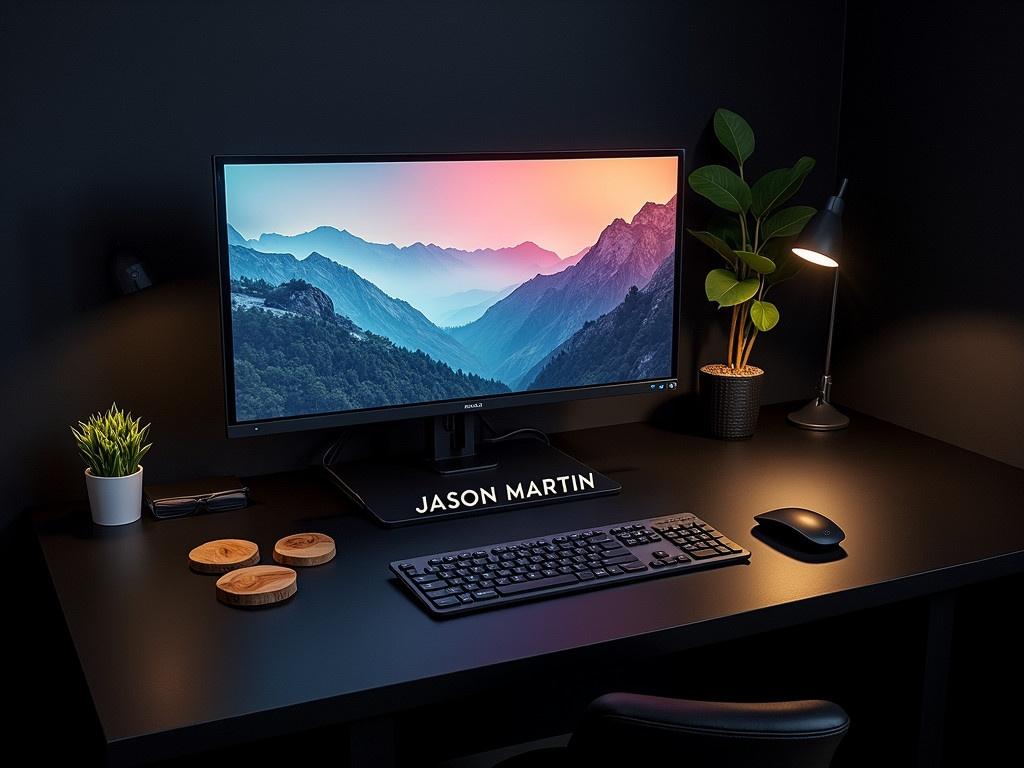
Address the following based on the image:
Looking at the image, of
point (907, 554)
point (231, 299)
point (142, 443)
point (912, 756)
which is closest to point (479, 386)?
point (231, 299)

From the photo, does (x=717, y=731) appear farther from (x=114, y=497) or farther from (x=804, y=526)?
(x=114, y=497)

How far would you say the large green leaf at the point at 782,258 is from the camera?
2262mm

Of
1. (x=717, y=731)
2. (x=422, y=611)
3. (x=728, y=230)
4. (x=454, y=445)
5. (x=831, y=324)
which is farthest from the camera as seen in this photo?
(x=831, y=324)

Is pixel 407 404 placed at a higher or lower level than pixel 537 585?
higher

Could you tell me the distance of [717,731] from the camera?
1.13 meters

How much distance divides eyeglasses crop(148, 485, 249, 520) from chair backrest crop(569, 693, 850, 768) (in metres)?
0.91

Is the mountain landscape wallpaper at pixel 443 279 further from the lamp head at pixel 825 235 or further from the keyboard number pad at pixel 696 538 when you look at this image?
the keyboard number pad at pixel 696 538

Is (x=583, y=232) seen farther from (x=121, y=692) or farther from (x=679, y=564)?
(x=121, y=692)

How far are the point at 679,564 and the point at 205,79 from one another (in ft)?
3.61

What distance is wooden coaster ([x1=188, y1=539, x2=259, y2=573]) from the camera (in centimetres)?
162

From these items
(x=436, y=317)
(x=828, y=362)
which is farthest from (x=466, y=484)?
(x=828, y=362)

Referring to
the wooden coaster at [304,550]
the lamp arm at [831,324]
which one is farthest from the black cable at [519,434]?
the lamp arm at [831,324]

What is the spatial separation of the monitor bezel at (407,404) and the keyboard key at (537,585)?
1.50 ft

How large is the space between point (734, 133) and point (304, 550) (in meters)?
1.18
